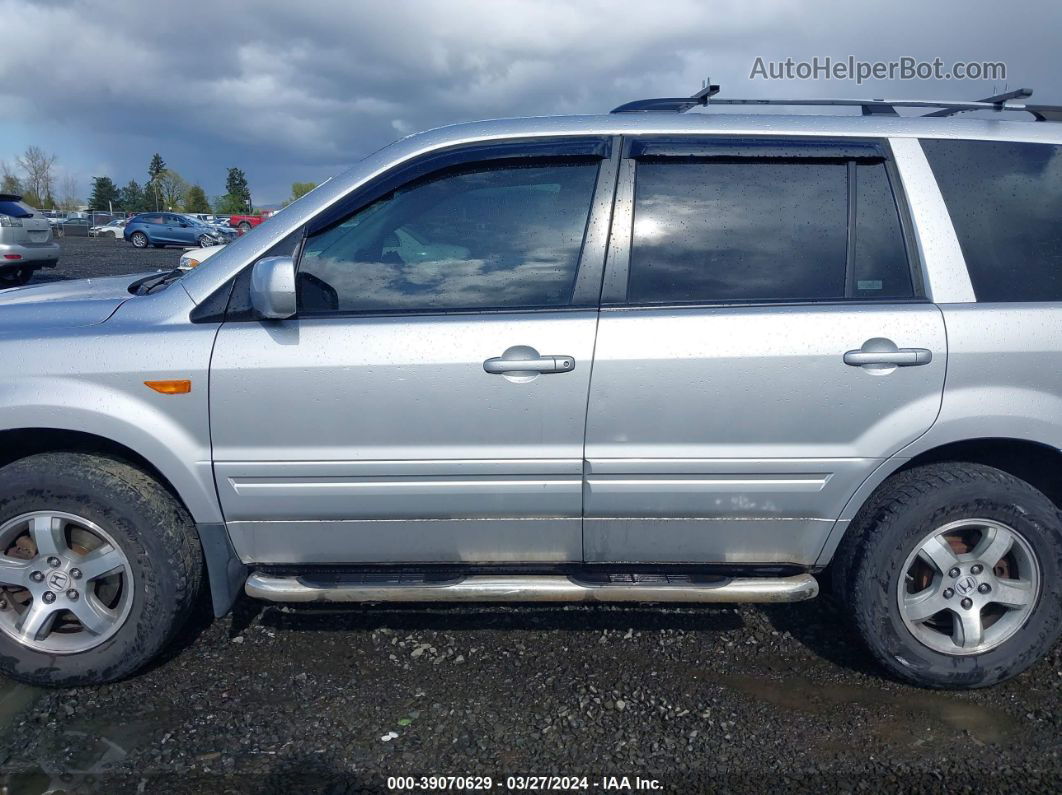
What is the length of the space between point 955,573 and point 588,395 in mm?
1455

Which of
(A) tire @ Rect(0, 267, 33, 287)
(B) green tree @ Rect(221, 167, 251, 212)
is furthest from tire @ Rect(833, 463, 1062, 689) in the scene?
(B) green tree @ Rect(221, 167, 251, 212)

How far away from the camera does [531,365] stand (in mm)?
2766

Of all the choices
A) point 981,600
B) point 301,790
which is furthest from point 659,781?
point 981,600

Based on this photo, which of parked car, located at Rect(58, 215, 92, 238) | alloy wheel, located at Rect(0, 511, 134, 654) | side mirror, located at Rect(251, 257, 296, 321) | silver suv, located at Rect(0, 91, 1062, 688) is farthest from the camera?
parked car, located at Rect(58, 215, 92, 238)

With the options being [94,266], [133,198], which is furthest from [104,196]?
[94,266]

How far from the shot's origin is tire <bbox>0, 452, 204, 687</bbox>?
2.88 m

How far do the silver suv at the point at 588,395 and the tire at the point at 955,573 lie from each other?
11mm

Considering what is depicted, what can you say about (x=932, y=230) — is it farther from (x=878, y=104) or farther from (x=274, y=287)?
(x=274, y=287)

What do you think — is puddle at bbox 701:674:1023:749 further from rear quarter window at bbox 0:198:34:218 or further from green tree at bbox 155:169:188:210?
green tree at bbox 155:169:188:210

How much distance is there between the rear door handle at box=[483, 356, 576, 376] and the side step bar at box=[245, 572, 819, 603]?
30.1 inches

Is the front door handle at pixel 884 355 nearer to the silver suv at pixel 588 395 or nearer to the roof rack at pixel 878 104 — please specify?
the silver suv at pixel 588 395

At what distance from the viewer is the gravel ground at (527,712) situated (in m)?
2.62

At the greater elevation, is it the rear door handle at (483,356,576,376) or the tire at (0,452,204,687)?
the rear door handle at (483,356,576,376)

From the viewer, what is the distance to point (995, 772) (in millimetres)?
2619
